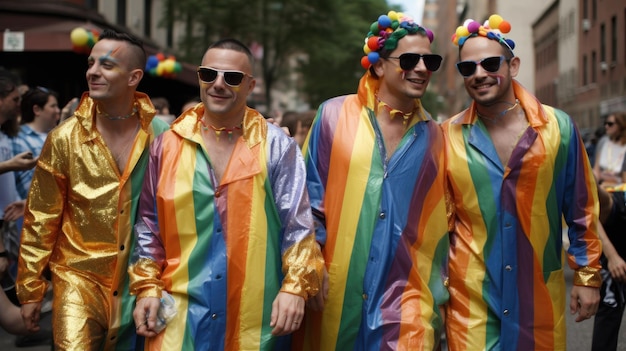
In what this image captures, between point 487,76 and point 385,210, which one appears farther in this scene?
point 487,76

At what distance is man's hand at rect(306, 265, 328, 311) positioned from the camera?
171 inches

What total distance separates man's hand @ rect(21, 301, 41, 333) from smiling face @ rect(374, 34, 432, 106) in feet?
6.88

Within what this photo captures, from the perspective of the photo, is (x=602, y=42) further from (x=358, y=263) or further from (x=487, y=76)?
(x=358, y=263)

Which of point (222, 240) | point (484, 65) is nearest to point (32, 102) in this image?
point (222, 240)

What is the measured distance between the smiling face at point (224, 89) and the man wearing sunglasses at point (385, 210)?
526 millimetres

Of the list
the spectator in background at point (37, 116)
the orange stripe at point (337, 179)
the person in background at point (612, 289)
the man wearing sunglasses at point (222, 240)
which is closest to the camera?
the man wearing sunglasses at point (222, 240)

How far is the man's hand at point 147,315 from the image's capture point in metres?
3.98

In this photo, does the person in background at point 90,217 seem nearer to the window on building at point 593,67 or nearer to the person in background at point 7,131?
the person in background at point 7,131

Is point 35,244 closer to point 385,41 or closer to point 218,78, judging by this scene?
point 218,78

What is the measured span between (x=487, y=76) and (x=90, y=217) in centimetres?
217

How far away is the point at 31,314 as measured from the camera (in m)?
4.57

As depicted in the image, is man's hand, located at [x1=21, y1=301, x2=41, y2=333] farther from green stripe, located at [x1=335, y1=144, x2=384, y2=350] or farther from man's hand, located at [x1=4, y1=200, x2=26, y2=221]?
man's hand, located at [x1=4, y1=200, x2=26, y2=221]

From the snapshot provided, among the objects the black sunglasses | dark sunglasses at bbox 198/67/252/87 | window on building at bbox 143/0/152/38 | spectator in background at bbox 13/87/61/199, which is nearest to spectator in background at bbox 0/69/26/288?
spectator in background at bbox 13/87/61/199

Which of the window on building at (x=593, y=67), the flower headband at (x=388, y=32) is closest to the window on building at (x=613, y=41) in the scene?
the window on building at (x=593, y=67)
